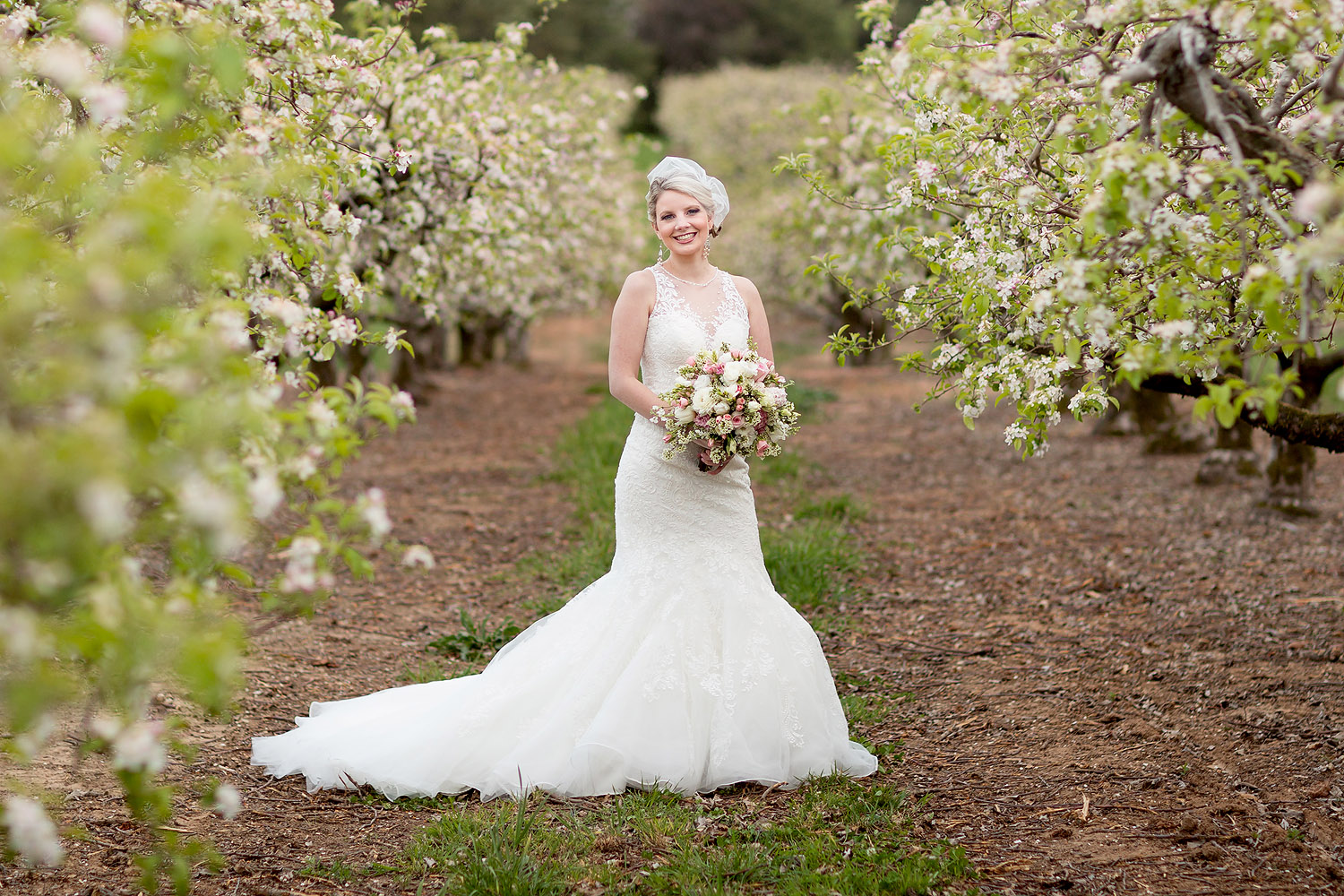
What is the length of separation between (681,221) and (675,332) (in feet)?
1.78

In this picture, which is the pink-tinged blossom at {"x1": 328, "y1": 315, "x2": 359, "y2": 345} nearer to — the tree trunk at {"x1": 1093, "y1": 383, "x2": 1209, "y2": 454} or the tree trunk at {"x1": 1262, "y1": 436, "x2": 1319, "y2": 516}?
the tree trunk at {"x1": 1262, "y1": 436, "x2": 1319, "y2": 516}

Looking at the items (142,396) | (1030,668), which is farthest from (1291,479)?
(142,396)

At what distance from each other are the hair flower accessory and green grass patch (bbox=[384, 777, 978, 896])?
268 cm

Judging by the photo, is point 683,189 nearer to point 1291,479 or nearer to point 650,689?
point 650,689

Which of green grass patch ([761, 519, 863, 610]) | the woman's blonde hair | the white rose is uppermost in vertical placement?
the woman's blonde hair

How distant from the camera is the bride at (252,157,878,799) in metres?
4.65

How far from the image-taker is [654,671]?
15.6ft

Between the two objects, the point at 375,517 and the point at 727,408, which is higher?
the point at 727,408

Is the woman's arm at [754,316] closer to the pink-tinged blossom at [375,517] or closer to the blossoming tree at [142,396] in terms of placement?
the blossoming tree at [142,396]

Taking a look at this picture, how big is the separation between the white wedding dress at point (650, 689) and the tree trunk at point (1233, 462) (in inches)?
286

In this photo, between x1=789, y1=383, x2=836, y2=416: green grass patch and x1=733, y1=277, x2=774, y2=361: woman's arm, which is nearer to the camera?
x1=733, y1=277, x2=774, y2=361: woman's arm

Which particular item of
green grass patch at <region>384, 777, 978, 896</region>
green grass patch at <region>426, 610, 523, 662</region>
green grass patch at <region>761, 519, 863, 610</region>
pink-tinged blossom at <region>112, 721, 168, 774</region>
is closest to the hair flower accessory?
green grass patch at <region>761, 519, 863, 610</region>

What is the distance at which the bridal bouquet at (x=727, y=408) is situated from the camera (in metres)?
4.64

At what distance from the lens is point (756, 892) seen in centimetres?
384
